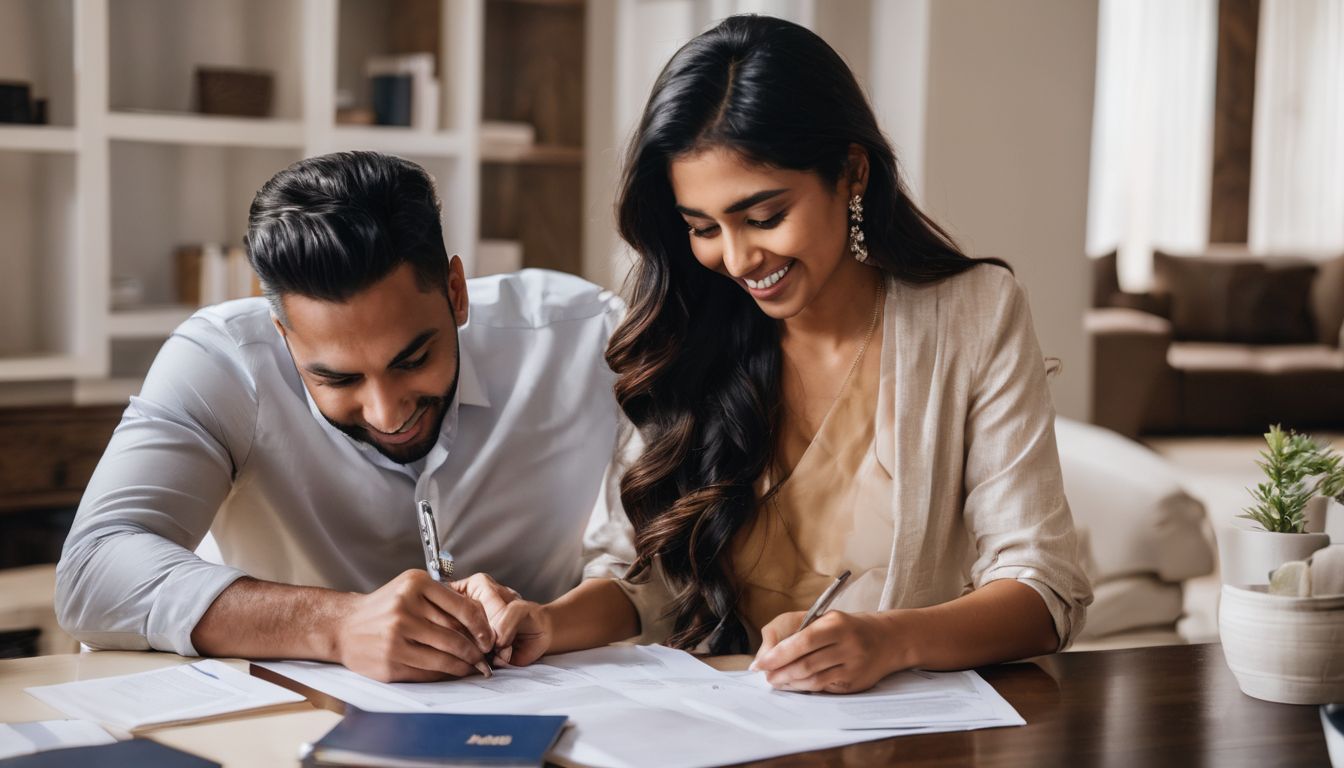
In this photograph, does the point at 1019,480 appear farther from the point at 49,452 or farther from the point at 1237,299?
the point at 1237,299

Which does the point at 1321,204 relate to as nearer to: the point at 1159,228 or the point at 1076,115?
the point at 1159,228

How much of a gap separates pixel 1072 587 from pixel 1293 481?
0.89 feet

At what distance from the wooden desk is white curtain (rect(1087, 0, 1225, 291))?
7.79m

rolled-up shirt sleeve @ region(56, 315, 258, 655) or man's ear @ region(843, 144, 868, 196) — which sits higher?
man's ear @ region(843, 144, 868, 196)

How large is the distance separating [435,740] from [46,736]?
1.14ft

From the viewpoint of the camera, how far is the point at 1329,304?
812cm

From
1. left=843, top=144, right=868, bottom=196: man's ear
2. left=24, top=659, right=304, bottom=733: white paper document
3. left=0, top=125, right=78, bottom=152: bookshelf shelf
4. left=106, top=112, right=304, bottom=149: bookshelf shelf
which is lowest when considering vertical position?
left=24, top=659, right=304, bottom=733: white paper document

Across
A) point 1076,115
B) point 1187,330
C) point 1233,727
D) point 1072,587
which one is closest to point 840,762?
point 1233,727

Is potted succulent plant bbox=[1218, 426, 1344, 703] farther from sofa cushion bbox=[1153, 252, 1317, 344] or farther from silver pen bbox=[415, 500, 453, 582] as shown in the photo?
sofa cushion bbox=[1153, 252, 1317, 344]

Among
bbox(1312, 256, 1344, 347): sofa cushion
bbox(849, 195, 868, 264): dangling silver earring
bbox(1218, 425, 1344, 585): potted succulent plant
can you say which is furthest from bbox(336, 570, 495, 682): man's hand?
bbox(1312, 256, 1344, 347): sofa cushion

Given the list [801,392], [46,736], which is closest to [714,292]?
[801,392]

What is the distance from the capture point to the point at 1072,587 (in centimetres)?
164

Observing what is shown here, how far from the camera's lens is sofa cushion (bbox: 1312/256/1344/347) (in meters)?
8.10

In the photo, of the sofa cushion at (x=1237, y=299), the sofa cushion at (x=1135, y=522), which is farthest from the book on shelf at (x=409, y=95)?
the sofa cushion at (x=1237, y=299)
